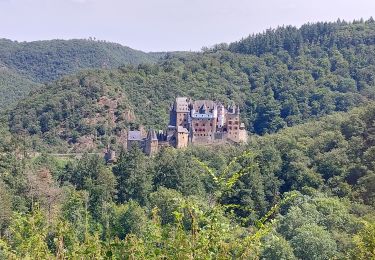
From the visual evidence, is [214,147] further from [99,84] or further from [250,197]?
[99,84]

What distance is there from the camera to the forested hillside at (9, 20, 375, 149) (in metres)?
81.4

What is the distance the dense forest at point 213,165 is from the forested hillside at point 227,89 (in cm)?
26

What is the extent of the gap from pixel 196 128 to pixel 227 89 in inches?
1208

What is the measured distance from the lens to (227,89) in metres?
98.6

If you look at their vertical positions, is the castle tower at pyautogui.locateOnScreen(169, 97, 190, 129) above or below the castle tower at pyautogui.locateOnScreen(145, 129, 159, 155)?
above

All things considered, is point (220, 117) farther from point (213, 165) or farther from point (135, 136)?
point (213, 165)

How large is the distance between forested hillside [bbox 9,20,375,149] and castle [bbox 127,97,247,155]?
10725 millimetres

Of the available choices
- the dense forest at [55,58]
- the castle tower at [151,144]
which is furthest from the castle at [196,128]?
the dense forest at [55,58]

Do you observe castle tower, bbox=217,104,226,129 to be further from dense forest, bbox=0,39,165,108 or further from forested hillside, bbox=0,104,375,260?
dense forest, bbox=0,39,165,108

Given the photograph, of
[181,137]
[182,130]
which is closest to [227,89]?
[182,130]

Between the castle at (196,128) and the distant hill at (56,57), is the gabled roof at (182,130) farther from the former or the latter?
the distant hill at (56,57)

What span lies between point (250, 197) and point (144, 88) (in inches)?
2113

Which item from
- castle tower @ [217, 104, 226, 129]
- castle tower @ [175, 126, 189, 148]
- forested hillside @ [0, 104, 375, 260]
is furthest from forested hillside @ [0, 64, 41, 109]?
forested hillside @ [0, 104, 375, 260]

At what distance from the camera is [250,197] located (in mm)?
42062
